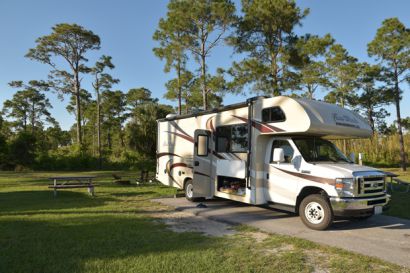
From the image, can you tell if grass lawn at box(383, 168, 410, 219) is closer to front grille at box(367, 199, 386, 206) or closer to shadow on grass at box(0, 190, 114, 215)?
front grille at box(367, 199, 386, 206)

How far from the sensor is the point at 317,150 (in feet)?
26.3

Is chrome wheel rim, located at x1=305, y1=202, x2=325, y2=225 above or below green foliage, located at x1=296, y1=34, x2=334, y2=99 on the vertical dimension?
below

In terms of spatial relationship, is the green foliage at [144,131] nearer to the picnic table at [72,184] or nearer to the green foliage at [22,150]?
the green foliage at [22,150]

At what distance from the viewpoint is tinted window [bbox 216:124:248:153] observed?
29.9 feet

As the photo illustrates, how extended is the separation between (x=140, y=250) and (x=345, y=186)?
422 cm

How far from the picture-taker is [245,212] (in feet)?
30.5

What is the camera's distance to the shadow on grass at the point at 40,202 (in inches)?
380

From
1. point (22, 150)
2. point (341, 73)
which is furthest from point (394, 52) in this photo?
point (22, 150)

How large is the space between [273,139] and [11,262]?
609 centimetres

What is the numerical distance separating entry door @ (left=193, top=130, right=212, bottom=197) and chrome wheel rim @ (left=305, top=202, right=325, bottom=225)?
358 centimetres

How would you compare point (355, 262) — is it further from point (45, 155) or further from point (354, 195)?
point (45, 155)

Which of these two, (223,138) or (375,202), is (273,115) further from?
(375,202)

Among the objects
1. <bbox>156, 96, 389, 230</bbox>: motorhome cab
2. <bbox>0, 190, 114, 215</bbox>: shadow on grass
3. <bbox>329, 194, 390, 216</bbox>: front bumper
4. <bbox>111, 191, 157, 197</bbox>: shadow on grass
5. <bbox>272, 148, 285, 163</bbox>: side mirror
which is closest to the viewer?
<bbox>329, 194, 390, 216</bbox>: front bumper

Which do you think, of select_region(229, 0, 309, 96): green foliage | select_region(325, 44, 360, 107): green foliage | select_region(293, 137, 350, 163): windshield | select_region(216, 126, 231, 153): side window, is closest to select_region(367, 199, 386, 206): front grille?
select_region(293, 137, 350, 163): windshield
